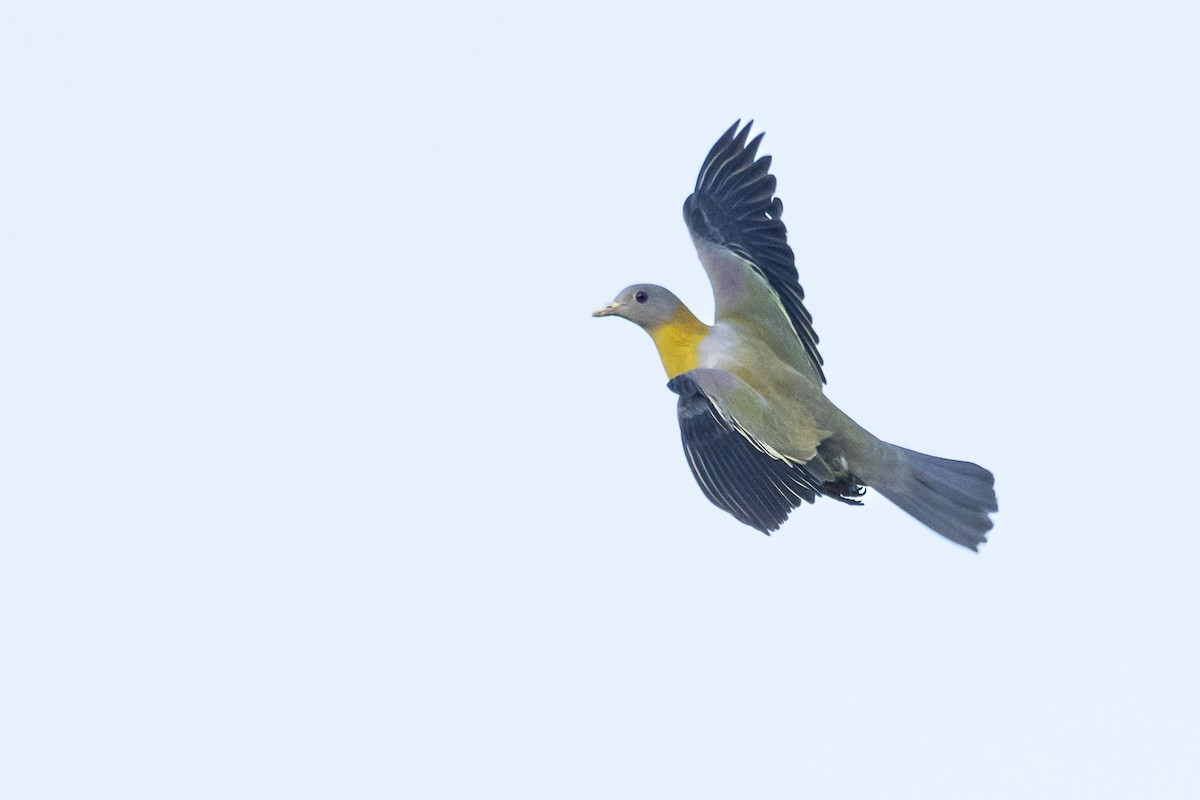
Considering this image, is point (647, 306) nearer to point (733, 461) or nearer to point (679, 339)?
point (679, 339)

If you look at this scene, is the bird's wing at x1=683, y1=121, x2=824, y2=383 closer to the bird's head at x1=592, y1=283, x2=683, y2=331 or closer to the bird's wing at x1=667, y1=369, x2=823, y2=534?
the bird's head at x1=592, y1=283, x2=683, y2=331

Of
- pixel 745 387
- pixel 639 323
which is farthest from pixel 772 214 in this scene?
pixel 745 387

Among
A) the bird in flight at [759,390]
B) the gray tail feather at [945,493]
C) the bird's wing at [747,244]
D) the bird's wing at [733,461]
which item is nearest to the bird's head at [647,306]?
the bird in flight at [759,390]

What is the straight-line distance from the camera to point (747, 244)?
9766 mm

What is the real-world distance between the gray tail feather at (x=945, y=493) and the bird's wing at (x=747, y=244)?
83 centimetres

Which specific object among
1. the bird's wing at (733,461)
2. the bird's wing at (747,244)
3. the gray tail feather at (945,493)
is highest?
the bird's wing at (747,244)

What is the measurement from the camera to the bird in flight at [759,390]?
8.09m

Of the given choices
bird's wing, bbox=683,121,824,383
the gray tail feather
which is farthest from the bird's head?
the gray tail feather

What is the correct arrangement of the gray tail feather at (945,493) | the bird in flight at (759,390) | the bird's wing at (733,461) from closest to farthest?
the bird's wing at (733,461), the bird in flight at (759,390), the gray tail feather at (945,493)

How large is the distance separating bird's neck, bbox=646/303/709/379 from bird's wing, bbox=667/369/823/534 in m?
0.94

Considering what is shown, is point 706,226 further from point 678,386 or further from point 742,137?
point 678,386

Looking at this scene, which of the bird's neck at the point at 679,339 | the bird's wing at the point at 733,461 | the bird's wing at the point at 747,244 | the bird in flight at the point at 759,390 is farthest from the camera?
the bird's wing at the point at 747,244

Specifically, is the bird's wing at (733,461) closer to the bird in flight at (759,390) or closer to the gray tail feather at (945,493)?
the bird in flight at (759,390)

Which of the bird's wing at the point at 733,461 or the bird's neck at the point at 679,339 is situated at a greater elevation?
the bird's neck at the point at 679,339
